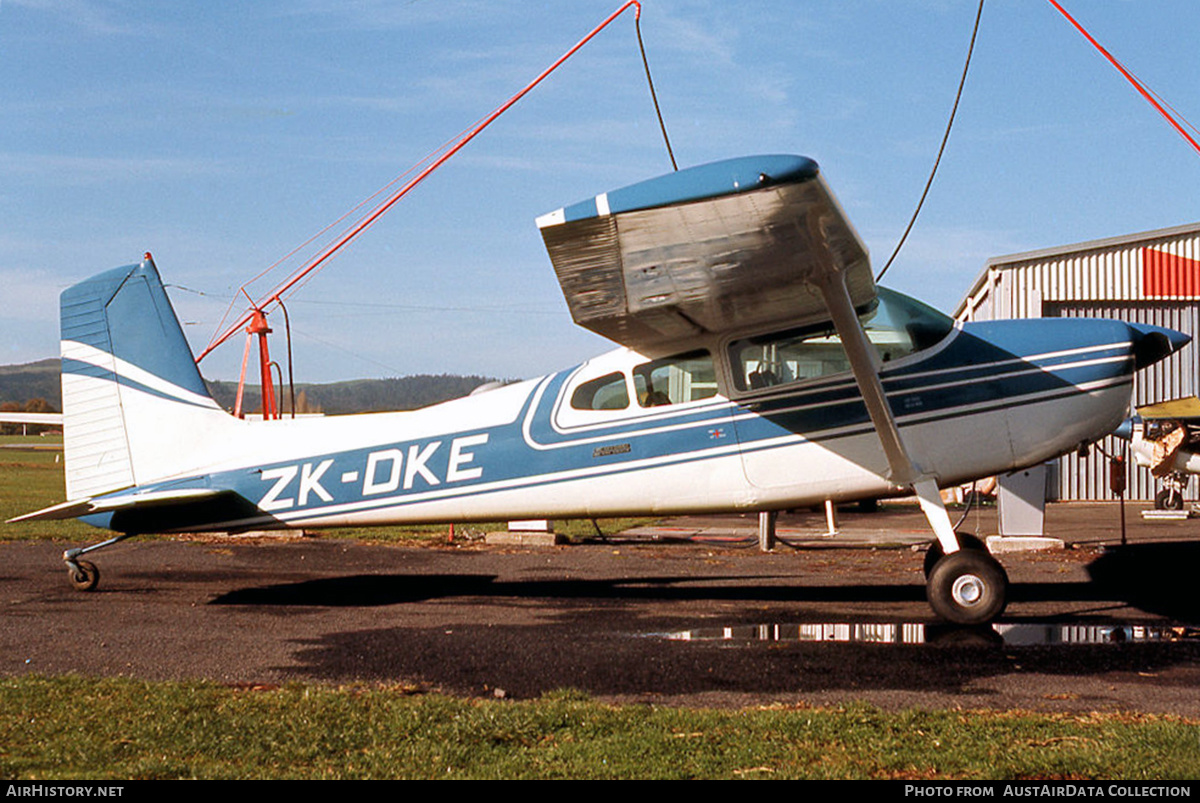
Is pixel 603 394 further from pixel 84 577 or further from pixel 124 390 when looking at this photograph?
pixel 84 577

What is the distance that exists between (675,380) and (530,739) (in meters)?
4.18

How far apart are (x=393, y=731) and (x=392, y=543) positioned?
31.6ft

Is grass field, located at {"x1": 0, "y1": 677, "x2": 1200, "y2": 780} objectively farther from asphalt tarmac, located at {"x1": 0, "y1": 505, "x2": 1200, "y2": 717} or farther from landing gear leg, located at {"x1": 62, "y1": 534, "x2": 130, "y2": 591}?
landing gear leg, located at {"x1": 62, "y1": 534, "x2": 130, "y2": 591}

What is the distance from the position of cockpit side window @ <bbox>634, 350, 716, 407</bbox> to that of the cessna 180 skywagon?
18mm

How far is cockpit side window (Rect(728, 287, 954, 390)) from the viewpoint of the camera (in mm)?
7699

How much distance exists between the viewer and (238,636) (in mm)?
7102

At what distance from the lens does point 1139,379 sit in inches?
922

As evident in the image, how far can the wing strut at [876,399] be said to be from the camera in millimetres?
6867

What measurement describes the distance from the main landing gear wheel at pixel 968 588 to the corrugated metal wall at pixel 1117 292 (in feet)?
56.2

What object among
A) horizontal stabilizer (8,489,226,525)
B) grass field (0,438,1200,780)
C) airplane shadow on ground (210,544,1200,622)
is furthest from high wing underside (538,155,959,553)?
horizontal stabilizer (8,489,226,525)

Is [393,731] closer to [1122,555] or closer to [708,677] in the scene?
[708,677]

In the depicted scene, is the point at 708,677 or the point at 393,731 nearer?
the point at 393,731

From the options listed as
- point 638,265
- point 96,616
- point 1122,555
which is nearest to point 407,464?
point 96,616

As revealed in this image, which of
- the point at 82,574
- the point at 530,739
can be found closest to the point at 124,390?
the point at 82,574
